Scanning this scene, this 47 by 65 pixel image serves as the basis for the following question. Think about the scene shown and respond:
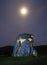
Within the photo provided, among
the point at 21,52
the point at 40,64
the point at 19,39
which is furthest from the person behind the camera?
the point at 19,39

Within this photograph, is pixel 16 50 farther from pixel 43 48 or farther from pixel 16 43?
pixel 43 48

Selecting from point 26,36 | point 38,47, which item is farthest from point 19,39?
point 38,47

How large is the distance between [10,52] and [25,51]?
1911 mm

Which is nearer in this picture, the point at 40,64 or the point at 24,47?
the point at 40,64

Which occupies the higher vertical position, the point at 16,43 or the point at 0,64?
the point at 16,43

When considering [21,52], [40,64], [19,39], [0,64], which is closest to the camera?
[40,64]

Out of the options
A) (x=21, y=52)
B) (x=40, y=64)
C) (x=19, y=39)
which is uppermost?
(x=19, y=39)

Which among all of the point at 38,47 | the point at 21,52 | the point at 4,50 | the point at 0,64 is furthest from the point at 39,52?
the point at 0,64

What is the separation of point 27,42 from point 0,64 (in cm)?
902

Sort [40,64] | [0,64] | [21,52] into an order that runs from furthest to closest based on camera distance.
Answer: [21,52] → [0,64] → [40,64]

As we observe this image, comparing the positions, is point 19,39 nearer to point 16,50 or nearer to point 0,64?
point 16,50

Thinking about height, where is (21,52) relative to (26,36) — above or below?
below

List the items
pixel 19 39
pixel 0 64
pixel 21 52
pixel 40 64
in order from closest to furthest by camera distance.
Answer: pixel 40 64
pixel 0 64
pixel 21 52
pixel 19 39

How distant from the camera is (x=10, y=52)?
992 inches
